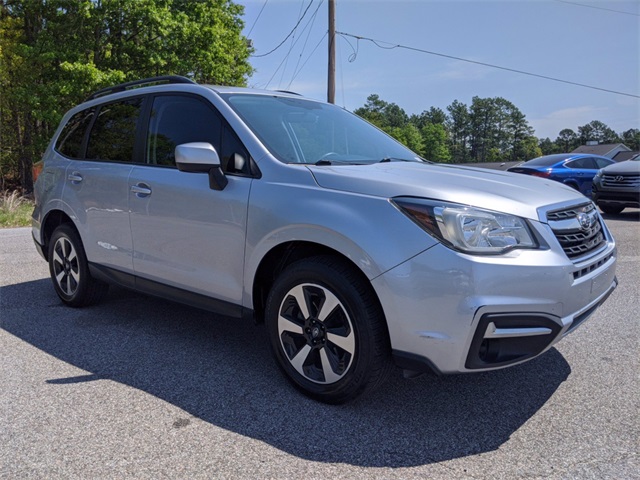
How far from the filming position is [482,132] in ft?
440

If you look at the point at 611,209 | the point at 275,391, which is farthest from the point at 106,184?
the point at 611,209

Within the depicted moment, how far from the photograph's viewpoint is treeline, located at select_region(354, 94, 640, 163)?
403ft

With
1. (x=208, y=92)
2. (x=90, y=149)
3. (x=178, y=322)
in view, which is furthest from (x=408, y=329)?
(x=90, y=149)

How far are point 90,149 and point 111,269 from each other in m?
1.13

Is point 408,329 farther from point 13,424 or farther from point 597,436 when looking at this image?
point 13,424

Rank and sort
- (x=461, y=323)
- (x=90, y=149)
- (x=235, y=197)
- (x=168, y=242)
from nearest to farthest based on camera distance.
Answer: (x=461, y=323)
(x=235, y=197)
(x=168, y=242)
(x=90, y=149)

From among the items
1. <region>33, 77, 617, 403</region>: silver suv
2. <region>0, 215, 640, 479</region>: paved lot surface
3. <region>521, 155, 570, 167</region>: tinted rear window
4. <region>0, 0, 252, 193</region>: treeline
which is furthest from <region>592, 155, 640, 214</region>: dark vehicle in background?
<region>0, 0, 252, 193</region>: treeline

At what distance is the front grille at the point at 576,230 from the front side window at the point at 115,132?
3022 millimetres

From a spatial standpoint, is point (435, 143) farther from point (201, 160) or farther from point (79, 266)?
point (201, 160)

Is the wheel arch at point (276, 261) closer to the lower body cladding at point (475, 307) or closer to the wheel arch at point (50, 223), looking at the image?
the lower body cladding at point (475, 307)

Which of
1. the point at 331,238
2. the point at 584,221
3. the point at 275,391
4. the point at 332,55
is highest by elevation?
the point at 332,55

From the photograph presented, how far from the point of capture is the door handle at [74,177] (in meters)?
4.57

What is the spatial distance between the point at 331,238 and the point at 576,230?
1.31 metres

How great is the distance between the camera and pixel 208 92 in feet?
12.1
